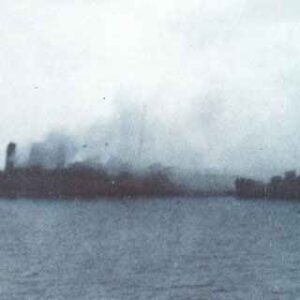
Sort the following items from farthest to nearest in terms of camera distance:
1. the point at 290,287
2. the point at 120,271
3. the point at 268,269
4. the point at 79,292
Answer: the point at 268,269 < the point at 120,271 < the point at 290,287 < the point at 79,292

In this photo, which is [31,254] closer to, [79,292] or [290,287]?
[79,292]

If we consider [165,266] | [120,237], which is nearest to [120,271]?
[165,266]

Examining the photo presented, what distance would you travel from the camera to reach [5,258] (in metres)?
50.5

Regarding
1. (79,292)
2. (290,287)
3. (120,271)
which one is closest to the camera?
(79,292)

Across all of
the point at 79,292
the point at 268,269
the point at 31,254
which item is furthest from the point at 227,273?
the point at 31,254

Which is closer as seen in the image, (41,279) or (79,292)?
(79,292)

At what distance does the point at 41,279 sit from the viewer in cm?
3944

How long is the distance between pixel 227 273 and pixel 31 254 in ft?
57.5

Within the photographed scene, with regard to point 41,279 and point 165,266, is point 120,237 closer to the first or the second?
point 165,266

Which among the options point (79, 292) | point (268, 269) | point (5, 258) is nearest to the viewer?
point (79, 292)

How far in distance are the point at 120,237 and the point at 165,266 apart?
87.0 feet

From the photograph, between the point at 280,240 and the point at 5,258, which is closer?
the point at 5,258

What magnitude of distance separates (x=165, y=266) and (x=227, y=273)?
513cm

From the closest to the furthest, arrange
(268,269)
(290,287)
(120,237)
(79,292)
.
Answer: (79,292) < (290,287) < (268,269) < (120,237)
